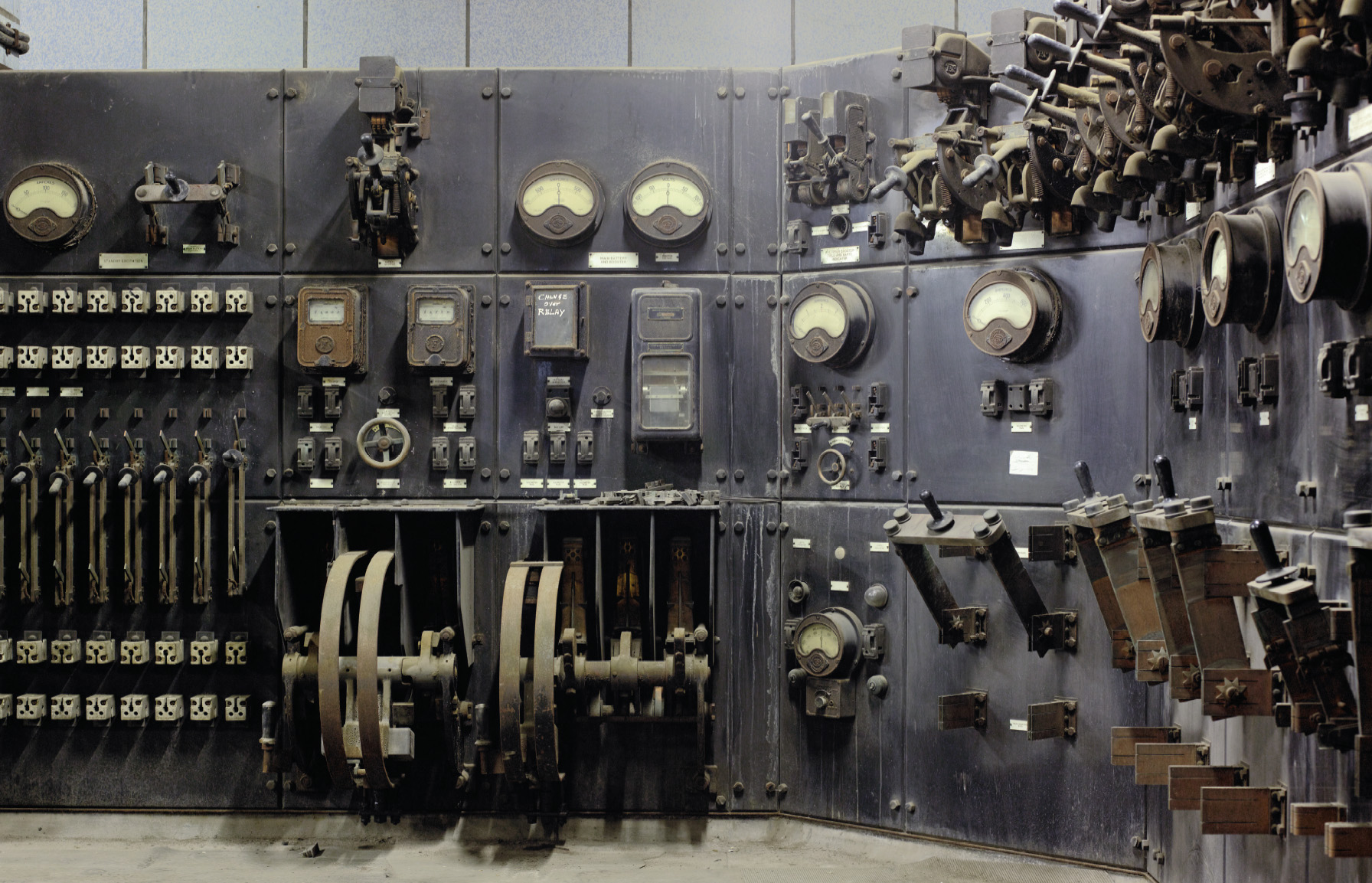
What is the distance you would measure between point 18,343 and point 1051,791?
506cm

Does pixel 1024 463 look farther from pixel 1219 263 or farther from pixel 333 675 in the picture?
pixel 333 675

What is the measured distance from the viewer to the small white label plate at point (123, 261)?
5281 mm

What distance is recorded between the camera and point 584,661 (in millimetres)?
4895

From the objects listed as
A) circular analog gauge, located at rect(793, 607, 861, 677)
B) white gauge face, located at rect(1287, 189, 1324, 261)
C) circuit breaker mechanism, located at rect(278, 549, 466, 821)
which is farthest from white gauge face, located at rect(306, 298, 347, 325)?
white gauge face, located at rect(1287, 189, 1324, 261)

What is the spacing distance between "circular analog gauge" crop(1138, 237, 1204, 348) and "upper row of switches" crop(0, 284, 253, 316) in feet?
12.8

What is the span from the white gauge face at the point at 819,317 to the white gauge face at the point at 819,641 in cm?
128

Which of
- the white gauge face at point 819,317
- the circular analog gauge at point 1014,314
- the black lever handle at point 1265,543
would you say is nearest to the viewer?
the black lever handle at point 1265,543

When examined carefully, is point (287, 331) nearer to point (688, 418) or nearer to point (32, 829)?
point (688, 418)

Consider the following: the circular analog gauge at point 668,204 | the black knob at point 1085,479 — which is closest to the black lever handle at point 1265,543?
the black knob at point 1085,479

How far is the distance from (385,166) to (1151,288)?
3.15 metres

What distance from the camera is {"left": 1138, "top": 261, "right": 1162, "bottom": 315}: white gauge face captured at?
3.64m

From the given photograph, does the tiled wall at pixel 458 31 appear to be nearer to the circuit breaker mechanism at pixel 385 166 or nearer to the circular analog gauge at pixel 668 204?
the circuit breaker mechanism at pixel 385 166

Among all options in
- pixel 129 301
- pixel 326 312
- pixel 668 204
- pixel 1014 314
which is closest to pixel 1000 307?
pixel 1014 314

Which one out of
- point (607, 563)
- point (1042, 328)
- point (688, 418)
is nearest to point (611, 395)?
point (688, 418)
